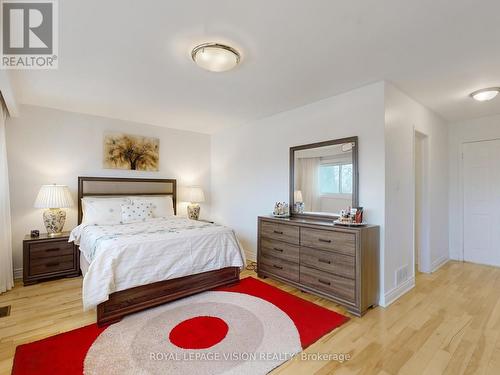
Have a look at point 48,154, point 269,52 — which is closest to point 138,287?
point 269,52

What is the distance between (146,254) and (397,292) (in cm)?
282

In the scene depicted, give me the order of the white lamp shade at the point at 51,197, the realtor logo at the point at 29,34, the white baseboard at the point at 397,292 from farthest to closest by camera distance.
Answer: the white lamp shade at the point at 51,197 < the white baseboard at the point at 397,292 < the realtor logo at the point at 29,34

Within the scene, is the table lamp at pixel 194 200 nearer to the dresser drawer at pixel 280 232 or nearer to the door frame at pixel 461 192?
the dresser drawer at pixel 280 232

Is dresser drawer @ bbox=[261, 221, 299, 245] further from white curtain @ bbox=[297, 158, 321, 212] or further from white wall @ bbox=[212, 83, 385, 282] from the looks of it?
white wall @ bbox=[212, 83, 385, 282]

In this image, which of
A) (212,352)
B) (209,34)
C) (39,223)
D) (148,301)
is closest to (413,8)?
(209,34)

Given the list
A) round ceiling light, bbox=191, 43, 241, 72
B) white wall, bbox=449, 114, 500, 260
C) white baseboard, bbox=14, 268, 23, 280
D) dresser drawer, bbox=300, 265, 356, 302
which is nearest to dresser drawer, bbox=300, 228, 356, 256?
dresser drawer, bbox=300, 265, 356, 302

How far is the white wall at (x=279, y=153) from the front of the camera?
279 centimetres

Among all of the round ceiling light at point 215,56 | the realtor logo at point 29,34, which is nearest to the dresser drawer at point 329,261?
the round ceiling light at point 215,56

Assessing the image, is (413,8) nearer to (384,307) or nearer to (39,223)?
(384,307)

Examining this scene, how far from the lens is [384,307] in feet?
8.75

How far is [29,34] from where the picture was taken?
6.35ft

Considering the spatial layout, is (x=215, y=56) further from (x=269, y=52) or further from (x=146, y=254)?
(x=146, y=254)

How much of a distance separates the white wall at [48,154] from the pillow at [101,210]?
0.37m

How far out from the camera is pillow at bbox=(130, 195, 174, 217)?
A: 415 centimetres
